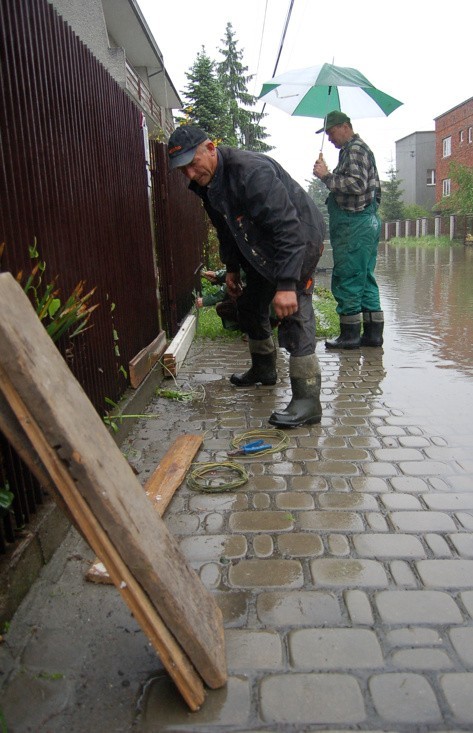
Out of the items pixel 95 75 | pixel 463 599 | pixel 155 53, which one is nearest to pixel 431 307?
pixel 95 75

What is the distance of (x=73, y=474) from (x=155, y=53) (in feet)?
76.7

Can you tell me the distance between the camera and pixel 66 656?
198cm

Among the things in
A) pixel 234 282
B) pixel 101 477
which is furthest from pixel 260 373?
pixel 101 477

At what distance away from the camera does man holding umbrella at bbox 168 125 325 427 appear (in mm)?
3746

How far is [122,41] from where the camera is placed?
20.3 meters

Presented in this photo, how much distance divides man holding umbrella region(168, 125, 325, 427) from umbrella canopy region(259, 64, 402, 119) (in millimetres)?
3518

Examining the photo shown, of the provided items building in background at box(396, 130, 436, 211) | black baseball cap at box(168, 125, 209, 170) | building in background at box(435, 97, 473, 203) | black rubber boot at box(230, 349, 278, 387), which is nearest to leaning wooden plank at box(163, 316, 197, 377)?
black rubber boot at box(230, 349, 278, 387)

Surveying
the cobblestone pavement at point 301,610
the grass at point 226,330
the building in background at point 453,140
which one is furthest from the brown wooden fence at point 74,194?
the building in background at point 453,140

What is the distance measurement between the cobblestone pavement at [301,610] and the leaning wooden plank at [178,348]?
1853 millimetres

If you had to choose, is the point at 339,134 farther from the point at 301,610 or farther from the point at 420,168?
the point at 420,168

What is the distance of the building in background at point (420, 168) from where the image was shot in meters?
56.0

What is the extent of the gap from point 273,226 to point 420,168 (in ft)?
192

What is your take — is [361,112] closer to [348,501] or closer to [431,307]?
[431,307]

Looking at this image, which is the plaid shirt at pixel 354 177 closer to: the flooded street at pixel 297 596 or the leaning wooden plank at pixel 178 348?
the leaning wooden plank at pixel 178 348
